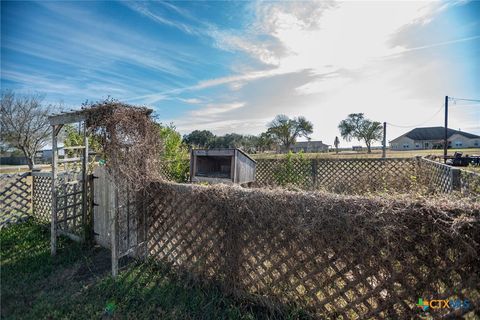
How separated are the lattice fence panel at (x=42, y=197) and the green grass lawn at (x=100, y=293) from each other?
1.58 meters

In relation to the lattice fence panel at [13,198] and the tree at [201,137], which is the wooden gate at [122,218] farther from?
the tree at [201,137]

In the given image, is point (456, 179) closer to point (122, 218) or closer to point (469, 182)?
point (469, 182)

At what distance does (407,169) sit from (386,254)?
6.65 metres

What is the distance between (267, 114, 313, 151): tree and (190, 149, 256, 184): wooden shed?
37.5 m

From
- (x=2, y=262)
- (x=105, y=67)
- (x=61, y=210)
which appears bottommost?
(x=2, y=262)

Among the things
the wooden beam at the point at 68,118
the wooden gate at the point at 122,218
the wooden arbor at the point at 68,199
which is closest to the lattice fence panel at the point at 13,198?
the wooden arbor at the point at 68,199

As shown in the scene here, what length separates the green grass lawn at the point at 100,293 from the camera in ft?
7.85

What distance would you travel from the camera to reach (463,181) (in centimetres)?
369

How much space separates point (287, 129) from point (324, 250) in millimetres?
43637

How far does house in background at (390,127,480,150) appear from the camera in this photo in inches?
2095

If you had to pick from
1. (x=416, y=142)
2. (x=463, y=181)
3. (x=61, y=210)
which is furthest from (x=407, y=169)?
(x=416, y=142)

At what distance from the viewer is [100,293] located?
2775mm

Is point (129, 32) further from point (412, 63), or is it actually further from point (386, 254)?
point (412, 63)
